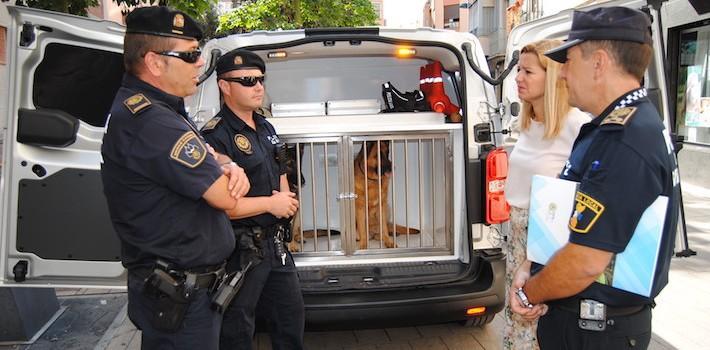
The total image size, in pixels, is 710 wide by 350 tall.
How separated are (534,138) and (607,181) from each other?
3.94ft

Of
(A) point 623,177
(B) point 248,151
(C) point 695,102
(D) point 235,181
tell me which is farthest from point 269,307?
(C) point 695,102

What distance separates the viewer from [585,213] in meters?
1.42

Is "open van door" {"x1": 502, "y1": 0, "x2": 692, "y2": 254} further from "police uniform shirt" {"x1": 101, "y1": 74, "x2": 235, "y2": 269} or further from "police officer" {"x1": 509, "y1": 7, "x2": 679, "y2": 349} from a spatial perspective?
"police uniform shirt" {"x1": 101, "y1": 74, "x2": 235, "y2": 269}

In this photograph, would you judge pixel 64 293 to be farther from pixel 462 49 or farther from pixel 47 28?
pixel 462 49

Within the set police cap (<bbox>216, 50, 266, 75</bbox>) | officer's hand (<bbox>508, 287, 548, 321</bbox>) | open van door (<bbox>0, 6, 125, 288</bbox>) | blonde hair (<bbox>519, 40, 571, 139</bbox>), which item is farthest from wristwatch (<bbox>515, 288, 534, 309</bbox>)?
open van door (<bbox>0, 6, 125, 288</bbox>)

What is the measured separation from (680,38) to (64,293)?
10255mm

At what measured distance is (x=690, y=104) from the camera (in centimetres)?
923

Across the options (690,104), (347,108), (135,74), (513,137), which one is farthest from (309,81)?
(690,104)

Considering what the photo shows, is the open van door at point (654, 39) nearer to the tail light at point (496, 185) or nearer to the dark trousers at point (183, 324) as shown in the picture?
the tail light at point (496, 185)

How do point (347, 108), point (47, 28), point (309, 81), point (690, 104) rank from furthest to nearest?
point (690, 104), point (309, 81), point (347, 108), point (47, 28)

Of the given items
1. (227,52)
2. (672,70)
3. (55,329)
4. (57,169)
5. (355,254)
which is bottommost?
(55,329)

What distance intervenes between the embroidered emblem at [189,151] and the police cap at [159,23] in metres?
0.39

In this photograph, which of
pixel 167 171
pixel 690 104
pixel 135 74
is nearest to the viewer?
pixel 167 171

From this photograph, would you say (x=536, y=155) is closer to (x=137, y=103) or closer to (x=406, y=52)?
(x=406, y=52)
